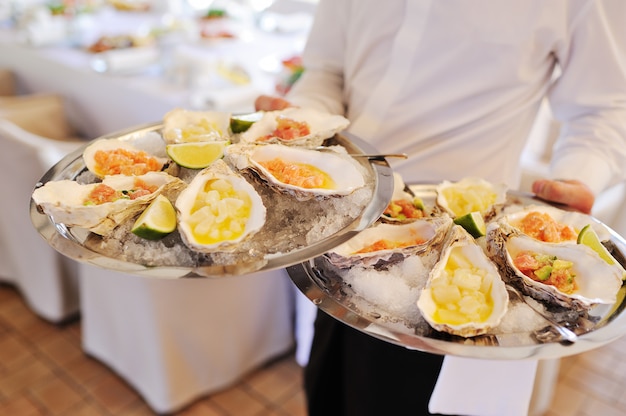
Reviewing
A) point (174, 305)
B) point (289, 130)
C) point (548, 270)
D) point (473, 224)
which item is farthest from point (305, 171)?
point (174, 305)

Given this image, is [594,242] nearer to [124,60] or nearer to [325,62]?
[325,62]

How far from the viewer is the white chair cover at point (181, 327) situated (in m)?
1.77

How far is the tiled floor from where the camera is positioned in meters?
1.90

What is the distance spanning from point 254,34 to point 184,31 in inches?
15.3

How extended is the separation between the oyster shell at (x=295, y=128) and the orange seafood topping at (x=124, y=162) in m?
0.15

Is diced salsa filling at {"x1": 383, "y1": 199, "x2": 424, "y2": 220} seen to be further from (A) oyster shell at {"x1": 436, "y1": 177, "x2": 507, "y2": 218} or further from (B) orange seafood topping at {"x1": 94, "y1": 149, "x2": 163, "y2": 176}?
(B) orange seafood topping at {"x1": 94, "y1": 149, "x2": 163, "y2": 176}

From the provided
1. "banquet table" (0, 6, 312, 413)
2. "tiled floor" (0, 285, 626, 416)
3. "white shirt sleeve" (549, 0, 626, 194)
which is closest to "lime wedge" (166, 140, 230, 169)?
"white shirt sleeve" (549, 0, 626, 194)

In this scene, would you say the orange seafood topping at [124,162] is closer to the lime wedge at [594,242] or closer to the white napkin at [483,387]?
the white napkin at [483,387]

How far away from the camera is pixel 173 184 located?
2.48 ft

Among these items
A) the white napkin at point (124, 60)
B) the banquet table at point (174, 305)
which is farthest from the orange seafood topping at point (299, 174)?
the white napkin at point (124, 60)

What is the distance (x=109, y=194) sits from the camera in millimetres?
735

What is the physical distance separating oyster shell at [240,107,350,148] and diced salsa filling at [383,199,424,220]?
0.16 meters

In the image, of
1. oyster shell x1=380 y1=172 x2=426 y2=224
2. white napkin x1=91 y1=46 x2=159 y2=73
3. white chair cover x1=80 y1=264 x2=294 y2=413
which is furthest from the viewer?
white napkin x1=91 y1=46 x2=159 y2=73

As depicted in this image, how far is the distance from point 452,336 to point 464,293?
0.07 meters
